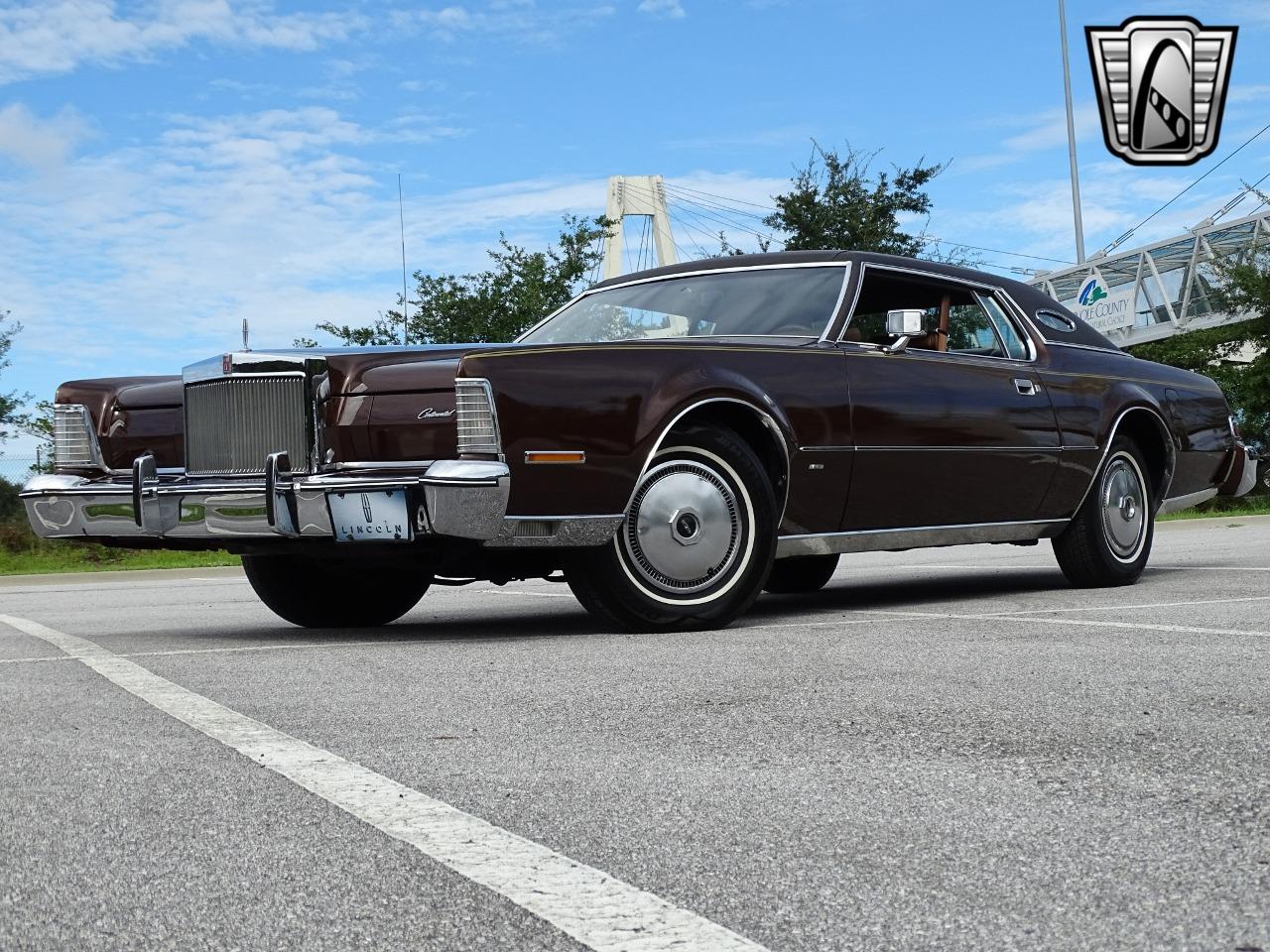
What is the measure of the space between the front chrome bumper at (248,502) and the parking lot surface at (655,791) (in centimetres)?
48

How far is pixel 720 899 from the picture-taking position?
2.43 metres

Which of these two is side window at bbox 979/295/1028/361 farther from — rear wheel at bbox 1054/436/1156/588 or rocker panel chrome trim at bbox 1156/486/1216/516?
rocker panel chrome trim at bbox 1156/486/1216/516

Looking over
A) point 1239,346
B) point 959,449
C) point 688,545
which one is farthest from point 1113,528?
point 1239,346

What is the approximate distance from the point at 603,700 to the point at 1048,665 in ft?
4.77

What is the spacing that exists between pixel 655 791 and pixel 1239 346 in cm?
3095

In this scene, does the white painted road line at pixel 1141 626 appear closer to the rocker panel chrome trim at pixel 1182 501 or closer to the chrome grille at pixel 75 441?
the rocker panel chrome trim at pixel 1182 501

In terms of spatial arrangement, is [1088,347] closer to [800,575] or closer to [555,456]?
[800,575]

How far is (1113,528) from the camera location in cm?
830

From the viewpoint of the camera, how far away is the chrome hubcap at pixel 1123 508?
8.27m

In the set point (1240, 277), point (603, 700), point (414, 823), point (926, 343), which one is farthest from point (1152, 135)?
point (414, 823)

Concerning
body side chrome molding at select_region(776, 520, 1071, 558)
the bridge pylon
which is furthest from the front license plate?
the bridge pylon

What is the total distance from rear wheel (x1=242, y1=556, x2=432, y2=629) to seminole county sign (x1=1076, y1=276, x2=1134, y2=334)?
45.1 meters

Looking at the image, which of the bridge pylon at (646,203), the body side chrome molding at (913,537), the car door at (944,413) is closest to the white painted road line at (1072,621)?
the body side chrome molding at (913,537)

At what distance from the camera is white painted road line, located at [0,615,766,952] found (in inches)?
88.9
